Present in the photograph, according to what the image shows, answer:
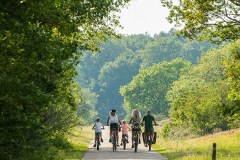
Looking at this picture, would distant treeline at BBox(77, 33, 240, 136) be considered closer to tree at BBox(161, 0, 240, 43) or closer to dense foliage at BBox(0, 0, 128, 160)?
tree at BBox(161, 0, 240, 43)

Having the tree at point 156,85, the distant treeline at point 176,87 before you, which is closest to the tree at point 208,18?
the distant treeline at point 176,87

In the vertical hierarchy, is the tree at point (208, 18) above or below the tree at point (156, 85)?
below

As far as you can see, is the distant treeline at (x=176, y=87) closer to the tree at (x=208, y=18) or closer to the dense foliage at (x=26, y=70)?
the tree at (x=208, y=18)

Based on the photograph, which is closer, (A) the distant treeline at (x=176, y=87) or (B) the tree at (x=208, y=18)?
(B) the tree at (x=208, y=18)

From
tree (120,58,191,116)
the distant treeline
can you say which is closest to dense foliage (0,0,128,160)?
the distant treeline

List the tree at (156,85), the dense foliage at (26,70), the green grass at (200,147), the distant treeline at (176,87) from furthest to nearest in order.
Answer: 1. the tree at (156,85)
2. the distant treeline at (176,87)
3. the green grass at (200,147)
4. the dense foliage at (26,70)

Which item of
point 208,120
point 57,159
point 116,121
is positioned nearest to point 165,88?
point 208,120

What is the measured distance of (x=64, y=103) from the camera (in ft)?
87.7

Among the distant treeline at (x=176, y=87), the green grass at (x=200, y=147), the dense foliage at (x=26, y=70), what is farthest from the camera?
the distant treeline at (x=176, y=87)

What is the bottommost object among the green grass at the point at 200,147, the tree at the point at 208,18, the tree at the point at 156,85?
the green grass at the point at 200,147

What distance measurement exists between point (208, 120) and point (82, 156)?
25.2 meters

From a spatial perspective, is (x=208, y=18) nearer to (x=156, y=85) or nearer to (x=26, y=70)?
(x=26, y=70)

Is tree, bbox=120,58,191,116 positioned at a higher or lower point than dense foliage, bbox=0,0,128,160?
→ higher

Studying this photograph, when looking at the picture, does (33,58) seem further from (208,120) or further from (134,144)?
(208,120)
